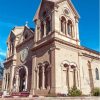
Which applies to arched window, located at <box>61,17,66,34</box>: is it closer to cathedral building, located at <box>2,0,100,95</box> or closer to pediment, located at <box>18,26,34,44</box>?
cathedral building, located at <box>2,0,100,95</box>

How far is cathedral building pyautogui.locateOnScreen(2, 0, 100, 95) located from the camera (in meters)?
28.4

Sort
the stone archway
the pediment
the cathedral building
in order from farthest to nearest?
the pediment, the stone archway, the cathedral building

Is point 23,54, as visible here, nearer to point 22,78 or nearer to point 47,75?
point 22,78

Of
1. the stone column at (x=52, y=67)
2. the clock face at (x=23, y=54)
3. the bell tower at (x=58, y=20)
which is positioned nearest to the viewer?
the stone column at (x=52, y=67)

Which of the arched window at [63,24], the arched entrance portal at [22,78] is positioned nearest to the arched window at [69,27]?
the arched window at [63,24]

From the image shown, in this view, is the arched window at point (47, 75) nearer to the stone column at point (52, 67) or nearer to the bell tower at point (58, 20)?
the stone column at point (52, 67)

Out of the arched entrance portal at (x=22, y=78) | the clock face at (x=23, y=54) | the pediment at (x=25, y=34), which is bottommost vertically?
the arched entrance portal at (x=22, y=78)

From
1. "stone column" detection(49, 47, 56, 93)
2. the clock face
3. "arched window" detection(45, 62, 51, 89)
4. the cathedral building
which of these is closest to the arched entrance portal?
the cathedral building

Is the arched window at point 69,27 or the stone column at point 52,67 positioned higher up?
the arched window at point 69,27

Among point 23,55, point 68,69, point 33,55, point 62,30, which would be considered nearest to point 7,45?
point 23,55

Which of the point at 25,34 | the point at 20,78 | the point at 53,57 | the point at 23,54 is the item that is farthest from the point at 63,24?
the point at 20,78

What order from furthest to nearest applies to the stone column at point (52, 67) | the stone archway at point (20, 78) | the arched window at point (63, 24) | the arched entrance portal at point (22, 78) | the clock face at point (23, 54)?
1. the clock face at point (23, 54)
2. the arched entrance portal at point (22, 78)
3. the stone archway at point (20, 78)
4. the arched window at point (63, 24)
5. the stone column at point (52, 67)

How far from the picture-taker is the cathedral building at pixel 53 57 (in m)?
28.4

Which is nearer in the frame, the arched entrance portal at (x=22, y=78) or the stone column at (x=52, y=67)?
the stone column at (x=52, y=67)
